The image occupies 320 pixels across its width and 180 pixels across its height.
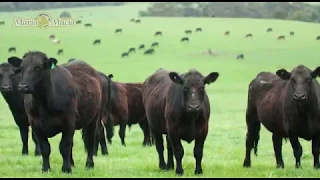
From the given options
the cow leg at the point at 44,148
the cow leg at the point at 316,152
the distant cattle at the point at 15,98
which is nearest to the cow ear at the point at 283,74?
the cow leg at the point at 316,152

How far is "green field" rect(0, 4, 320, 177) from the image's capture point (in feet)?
38.6

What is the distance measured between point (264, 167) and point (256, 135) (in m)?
1.26

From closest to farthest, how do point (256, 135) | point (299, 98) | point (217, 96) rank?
point (299, 98) < point (256, 135) < point (217, 96)

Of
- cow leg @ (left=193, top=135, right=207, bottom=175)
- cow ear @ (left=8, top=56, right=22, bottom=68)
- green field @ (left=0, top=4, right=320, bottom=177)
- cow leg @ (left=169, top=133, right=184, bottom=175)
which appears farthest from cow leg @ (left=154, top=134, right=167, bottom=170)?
cow ear @ (left=8, top=56, right=22, bottom=68)

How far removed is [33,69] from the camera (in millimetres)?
10359

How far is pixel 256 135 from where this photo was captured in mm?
13227

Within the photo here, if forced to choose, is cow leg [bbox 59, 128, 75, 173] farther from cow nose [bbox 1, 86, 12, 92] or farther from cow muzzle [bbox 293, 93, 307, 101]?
cow muzzle [bbox 293, 93, 307, 101]

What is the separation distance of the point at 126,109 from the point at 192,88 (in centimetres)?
835

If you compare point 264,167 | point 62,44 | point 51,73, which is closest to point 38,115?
point 51,73

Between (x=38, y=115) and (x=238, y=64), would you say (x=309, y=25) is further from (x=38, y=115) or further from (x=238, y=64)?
(x=38, y=115)

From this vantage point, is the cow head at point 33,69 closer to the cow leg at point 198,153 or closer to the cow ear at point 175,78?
the cow ear at point 175,78

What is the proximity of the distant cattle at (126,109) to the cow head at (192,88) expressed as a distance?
6.73 metres

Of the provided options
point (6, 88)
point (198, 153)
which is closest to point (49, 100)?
point (198, 153)

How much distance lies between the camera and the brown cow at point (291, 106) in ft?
→ 36.6
